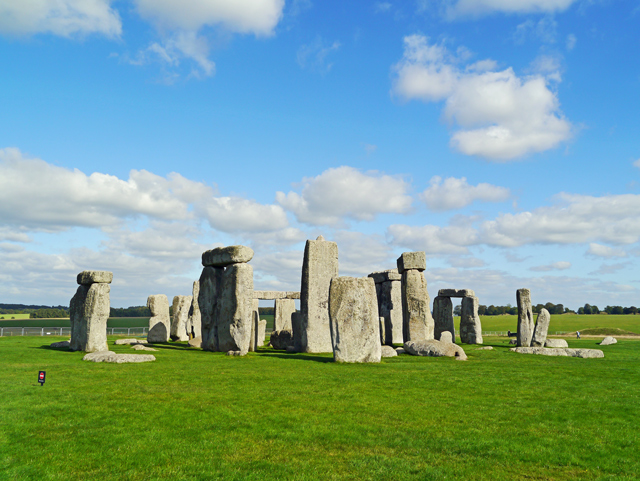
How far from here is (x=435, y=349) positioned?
1406 centimetres

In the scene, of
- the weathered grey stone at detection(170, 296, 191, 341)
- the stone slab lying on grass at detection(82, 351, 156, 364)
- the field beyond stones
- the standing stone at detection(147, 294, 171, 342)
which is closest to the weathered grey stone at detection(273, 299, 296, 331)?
the weathered grey stone at detection(170, 296, 191, 341)

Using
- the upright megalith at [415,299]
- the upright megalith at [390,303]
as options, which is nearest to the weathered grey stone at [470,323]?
the upright megalith at [390,303]

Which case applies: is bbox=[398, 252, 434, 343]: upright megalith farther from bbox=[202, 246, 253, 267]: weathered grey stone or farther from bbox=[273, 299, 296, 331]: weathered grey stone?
bbox=[273, 299, 296, 331]: weathered grey stone

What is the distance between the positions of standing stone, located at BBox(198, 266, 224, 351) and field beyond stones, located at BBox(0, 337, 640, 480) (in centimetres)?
691

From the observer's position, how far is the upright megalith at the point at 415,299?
1789cm

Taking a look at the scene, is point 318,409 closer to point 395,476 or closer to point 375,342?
point 395,476

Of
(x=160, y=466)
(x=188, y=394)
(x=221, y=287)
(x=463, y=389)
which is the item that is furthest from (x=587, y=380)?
(x=221, y=287)

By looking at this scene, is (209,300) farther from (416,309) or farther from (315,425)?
(315,425)

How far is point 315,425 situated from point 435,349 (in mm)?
9088

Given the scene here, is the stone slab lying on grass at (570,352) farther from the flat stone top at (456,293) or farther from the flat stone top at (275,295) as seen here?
the flat stone top at (275,295)

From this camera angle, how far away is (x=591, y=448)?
514 centimetres

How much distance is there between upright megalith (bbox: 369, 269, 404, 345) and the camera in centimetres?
2252

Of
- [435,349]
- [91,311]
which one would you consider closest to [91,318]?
[91,311]

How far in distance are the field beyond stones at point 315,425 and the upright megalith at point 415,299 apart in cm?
766
